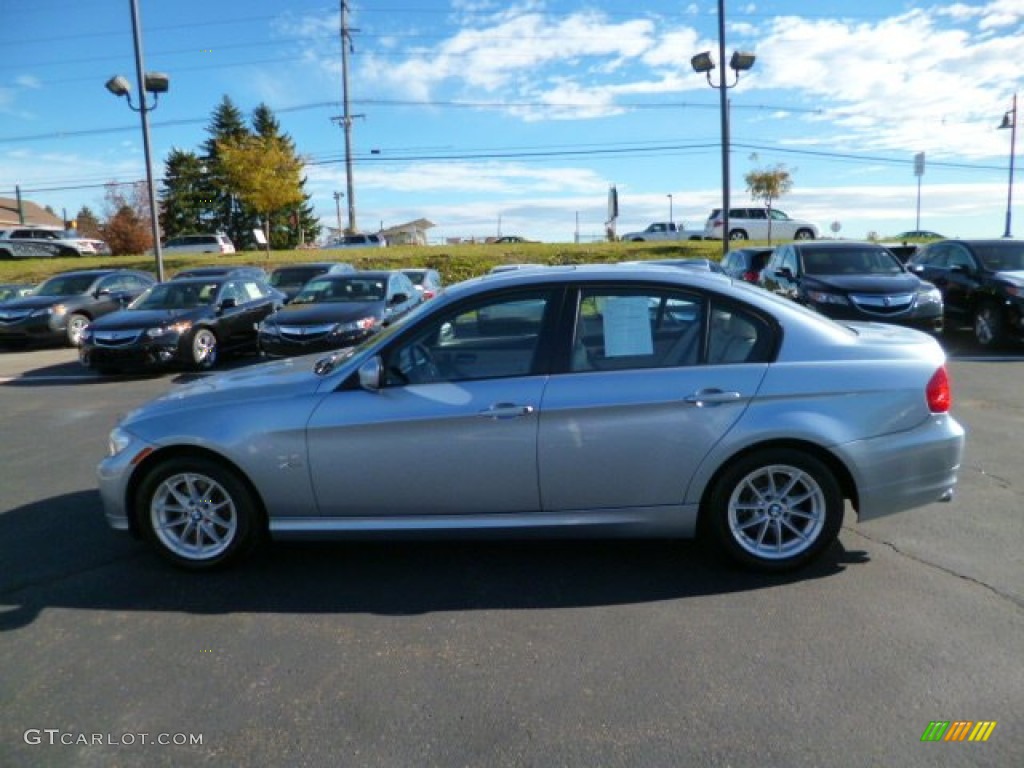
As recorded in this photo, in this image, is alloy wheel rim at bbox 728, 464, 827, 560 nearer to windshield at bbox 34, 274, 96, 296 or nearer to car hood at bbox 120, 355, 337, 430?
car hood at bbox 120, 355, 337, 430

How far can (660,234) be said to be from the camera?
137ft

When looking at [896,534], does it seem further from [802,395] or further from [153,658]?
[153,658]

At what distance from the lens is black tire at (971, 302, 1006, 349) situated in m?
11.6

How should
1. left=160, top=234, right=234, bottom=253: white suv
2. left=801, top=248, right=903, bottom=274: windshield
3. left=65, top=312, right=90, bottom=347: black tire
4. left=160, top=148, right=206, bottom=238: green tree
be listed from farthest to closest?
left=160, top=148, right=206, bottom=238: green tree → left=160, top=234, right=234, bottom=253: white suv → left=65, top=312, right=90, bottom=347: black tire → left=801, top=248, right=903, bottom=274: windshield

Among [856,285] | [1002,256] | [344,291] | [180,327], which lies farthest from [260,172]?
[1002,256]

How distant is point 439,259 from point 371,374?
26941mm

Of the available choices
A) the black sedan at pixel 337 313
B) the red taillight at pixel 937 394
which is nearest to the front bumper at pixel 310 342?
the black sedan at pixel 337 313

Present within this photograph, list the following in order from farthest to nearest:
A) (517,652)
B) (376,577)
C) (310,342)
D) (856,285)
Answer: (856,285)
(310,342)
(376,577)
(517,652)

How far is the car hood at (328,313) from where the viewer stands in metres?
11.2

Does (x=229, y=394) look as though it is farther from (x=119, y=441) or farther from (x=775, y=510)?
(x=775, y=510)

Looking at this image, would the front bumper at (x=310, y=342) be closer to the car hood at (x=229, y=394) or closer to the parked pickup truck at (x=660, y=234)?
the car hood at (x=229, y=394)

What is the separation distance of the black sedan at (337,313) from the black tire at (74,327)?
18.5 feet

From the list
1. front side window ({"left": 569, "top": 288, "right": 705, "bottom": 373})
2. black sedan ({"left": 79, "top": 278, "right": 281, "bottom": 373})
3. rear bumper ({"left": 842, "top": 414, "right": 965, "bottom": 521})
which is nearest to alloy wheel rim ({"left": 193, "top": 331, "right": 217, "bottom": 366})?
black sedan ({"left": 79, "top": 278, "right": 281, "bottom": 373})

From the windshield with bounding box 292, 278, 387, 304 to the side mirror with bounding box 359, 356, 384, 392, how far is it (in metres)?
8.72
